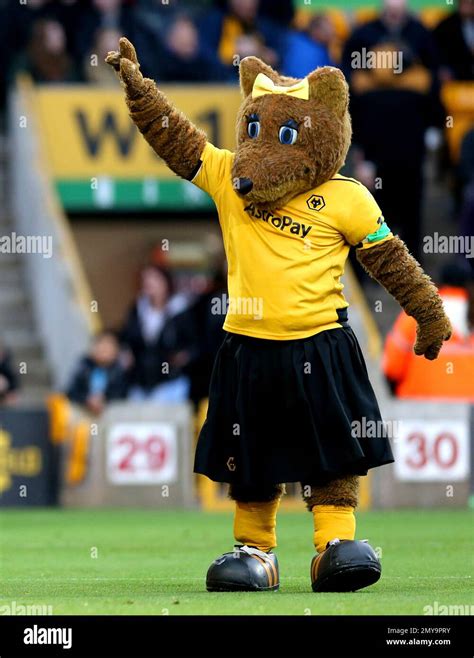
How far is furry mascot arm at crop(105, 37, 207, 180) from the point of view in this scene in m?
8.09

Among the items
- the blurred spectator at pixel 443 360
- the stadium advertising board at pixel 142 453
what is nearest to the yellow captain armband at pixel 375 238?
the blurred spectator at pixel 443 360

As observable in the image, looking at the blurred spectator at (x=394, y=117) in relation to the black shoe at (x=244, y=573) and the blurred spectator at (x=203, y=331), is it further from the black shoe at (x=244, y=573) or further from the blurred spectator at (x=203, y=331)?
the black shoe at (x=244, y=573)

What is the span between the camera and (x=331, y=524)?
312 inches

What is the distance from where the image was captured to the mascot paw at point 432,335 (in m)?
8.18

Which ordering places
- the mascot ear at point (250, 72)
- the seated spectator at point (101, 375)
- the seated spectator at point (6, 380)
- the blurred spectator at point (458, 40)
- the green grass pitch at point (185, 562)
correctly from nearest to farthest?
the green grass pitch at point (185, 562), the mascot ear at point (250, 72), the seated spectator at point (101, 375), the seated spectator at point (6, 380), the blurred spectator at point (458, 40)

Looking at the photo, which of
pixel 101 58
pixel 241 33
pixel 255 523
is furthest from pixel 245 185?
pixel 241 33

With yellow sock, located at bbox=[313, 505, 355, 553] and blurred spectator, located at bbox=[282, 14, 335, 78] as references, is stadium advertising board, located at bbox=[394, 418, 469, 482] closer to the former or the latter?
blurred spectator, located at bbox=[282, 14, 335, 78]

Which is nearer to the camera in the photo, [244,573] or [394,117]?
[244,573]

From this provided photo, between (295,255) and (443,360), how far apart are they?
723cm

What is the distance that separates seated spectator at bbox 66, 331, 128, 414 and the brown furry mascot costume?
7.67 metres

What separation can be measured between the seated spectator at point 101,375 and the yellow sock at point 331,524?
25.8ft

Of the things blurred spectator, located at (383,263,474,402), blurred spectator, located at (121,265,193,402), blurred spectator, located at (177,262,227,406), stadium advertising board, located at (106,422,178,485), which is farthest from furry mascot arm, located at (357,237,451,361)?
blurred spectator, located at (121,265,193,402)

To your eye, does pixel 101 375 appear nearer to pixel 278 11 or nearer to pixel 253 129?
pixel 278 11

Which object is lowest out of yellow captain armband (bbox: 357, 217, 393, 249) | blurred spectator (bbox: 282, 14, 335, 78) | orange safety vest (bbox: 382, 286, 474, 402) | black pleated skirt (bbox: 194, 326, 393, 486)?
black pleated skirt (bbox: 194, 326, 393, 486)
